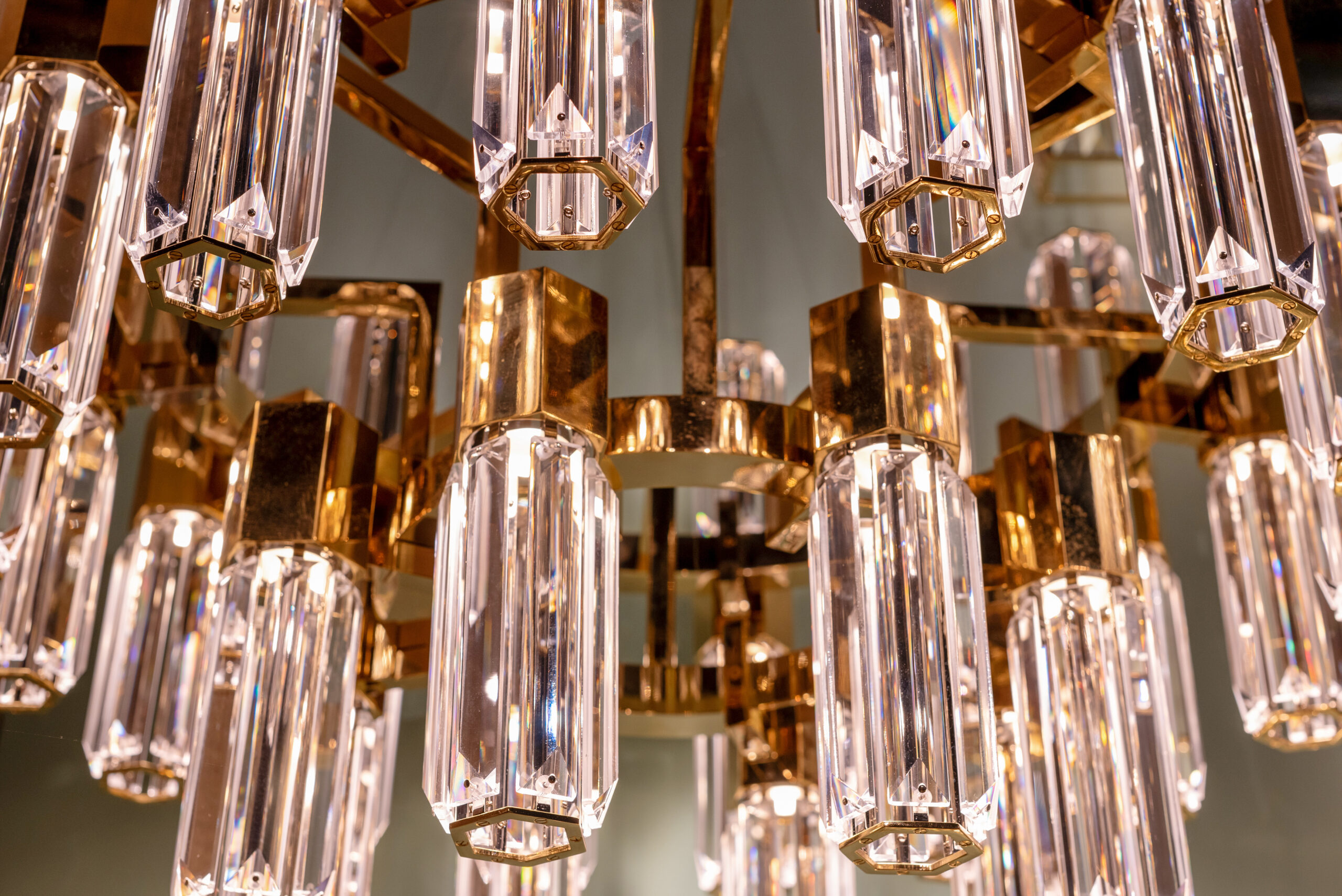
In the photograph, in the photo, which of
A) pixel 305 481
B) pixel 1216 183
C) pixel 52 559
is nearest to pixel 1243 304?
pixel 1216 183

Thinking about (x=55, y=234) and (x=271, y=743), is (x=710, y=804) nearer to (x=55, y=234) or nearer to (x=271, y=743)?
(x=271, y=743)

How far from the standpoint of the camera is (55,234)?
0.47 metres

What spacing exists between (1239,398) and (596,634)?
1.46 feet

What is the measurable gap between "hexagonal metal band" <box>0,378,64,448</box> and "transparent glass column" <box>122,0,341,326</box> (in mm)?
54

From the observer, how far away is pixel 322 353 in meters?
1.16

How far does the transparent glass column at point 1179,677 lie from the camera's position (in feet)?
2.52

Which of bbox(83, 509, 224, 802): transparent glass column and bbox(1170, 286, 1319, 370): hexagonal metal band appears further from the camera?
bbox(83, 509, 224, 802): transparent glass column

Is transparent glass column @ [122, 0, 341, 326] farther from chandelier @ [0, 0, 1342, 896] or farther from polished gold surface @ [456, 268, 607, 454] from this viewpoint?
polished gold surface @ [456, 268, 607, 454]

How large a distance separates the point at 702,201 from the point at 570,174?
0.78 ft

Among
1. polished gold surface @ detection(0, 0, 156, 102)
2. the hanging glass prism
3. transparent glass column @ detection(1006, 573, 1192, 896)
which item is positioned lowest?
transparent glass column @ detection(1006, 573, 1192, 896)

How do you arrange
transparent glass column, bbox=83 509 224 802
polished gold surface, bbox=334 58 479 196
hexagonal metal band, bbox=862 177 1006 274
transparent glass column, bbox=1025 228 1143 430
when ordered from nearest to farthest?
hexagonal metal band, bbox=862 177 1006 274, polished gold surface, bbox=334 58 479 196, transparent glass column, bbox=83 509 224 802, transparent glass column, bbox=1025 228 1143 430

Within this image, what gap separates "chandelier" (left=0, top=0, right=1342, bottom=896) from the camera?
406 mm

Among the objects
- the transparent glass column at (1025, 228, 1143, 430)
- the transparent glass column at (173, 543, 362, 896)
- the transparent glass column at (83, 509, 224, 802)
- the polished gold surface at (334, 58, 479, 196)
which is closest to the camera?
the transparent glass column at (173, 543, 362, 896)

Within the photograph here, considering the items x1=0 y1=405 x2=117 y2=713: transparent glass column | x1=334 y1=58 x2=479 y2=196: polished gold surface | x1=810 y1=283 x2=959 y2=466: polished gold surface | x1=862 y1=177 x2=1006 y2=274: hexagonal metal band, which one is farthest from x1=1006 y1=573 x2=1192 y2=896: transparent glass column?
x1=0 y1=405 x2=117 y2=713: transparent glass column
